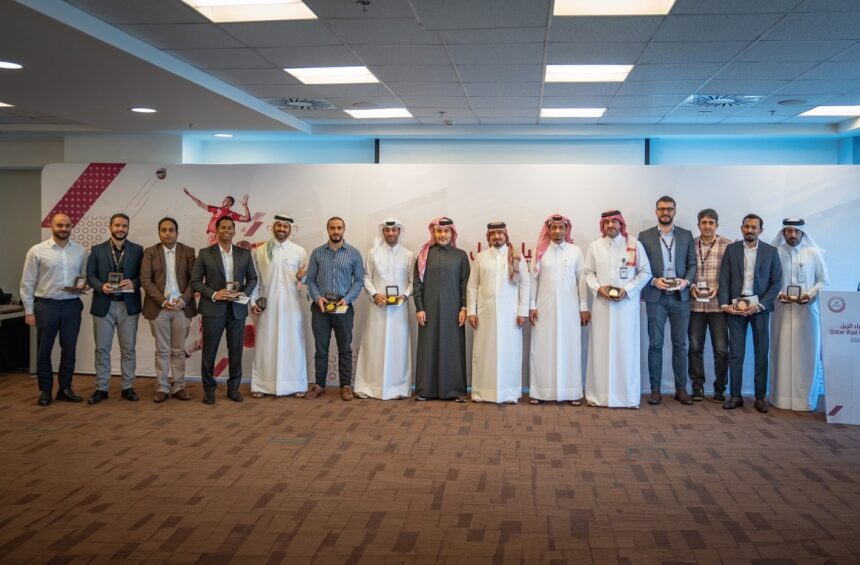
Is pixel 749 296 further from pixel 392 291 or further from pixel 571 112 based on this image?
pixel 392 291

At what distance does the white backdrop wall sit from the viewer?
7.57 meters

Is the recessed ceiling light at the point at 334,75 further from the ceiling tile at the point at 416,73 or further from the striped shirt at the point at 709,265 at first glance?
the striped shirt at the point at 709,265

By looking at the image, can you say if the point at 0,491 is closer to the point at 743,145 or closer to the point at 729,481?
the point at 729,481

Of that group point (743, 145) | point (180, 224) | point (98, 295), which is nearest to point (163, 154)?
point (180, 224)

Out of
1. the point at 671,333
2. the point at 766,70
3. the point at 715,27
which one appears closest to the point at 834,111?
the point at 766,70

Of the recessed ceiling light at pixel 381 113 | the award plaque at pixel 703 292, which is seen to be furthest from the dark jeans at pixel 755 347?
the recessed ceiling light at pixel 381 113

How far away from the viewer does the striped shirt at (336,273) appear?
279 inches

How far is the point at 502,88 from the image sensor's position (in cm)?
706

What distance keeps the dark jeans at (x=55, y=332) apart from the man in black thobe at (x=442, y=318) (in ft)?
10.1

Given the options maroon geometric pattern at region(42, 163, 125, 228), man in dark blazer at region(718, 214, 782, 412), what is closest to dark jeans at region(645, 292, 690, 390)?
man in dark blazer at region(718, 214, 782, 412)

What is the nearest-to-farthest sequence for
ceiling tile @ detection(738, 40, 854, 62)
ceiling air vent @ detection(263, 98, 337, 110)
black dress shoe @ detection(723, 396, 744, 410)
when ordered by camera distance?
1. ceiling tile @ detection(738, 40, 854, 62)
2. black dress shoe @ detection(723, 396, 744, 410)
3. ceiling air vent @ detection(263, 98, 337, 110)

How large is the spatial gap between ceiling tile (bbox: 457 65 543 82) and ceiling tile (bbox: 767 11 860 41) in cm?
183

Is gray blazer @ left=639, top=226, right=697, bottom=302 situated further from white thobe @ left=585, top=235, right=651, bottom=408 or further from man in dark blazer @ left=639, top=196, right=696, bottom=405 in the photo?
white thobe @ left=585, top=235, right=651, bottom=408

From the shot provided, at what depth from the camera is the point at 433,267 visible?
719cm
